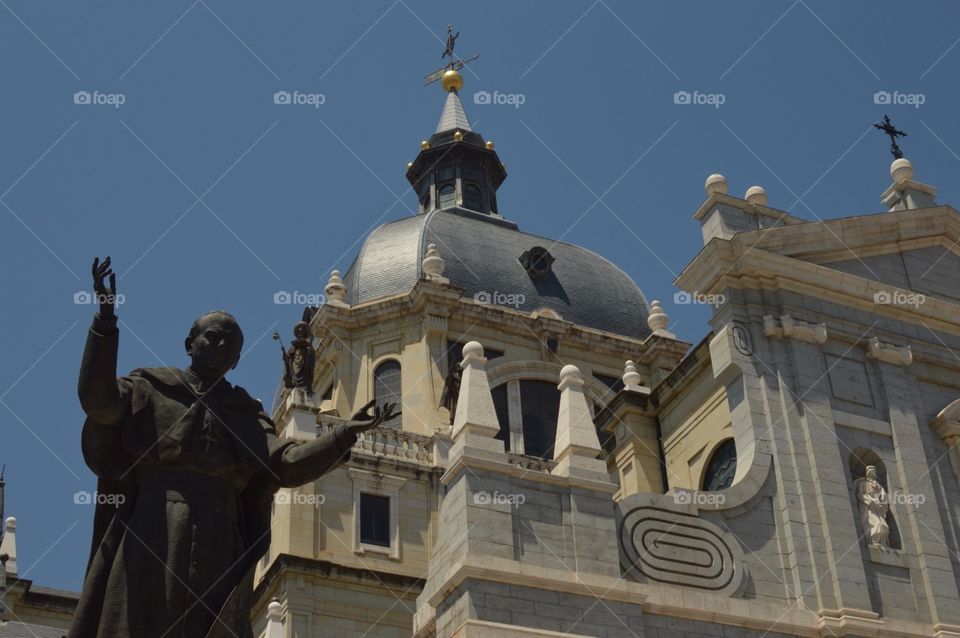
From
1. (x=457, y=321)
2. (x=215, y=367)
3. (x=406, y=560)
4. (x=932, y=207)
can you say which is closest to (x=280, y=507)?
(x=406, y=560)

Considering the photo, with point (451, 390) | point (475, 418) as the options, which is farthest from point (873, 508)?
point (451, 390)

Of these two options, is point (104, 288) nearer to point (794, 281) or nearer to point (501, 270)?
point (794, 281)

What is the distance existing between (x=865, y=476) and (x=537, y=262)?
26369mm

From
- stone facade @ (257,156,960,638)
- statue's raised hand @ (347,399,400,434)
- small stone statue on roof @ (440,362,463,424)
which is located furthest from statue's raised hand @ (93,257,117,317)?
small stone statue on roof @ (440,362,463,424)

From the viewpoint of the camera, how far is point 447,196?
55.0 meters

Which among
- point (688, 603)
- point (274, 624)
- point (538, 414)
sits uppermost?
point (538, 414)

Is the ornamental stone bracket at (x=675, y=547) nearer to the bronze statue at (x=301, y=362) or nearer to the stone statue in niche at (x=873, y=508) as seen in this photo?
the stone statue in niche at (x=873, y=508)

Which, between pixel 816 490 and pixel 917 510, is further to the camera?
pixel 917 510

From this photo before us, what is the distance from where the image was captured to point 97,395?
279 inches

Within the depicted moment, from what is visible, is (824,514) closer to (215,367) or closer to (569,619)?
(569,619)

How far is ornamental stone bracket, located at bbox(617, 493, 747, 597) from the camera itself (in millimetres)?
18766

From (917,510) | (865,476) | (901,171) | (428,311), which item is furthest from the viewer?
(428,311)

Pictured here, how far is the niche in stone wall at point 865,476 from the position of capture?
20.5m

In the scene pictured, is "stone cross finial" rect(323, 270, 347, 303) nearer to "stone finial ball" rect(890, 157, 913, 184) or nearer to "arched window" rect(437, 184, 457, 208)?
"arched window" rect(437, 184, 457, 208)
